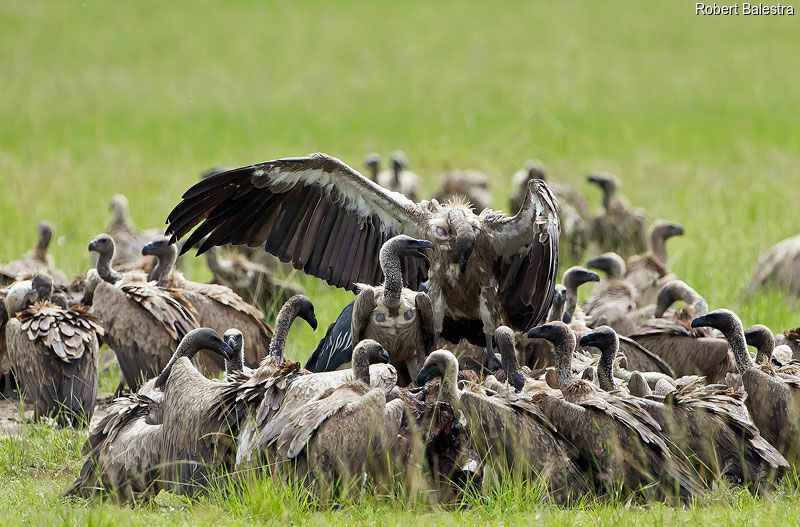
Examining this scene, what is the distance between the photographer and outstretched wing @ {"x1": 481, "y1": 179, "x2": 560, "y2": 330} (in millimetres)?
6852

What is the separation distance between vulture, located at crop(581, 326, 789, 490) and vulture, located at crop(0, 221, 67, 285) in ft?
16.2

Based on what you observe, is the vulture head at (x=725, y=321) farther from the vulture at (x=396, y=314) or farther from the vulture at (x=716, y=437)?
the vulture at (x=396, y=314)

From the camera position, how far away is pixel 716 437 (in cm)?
571

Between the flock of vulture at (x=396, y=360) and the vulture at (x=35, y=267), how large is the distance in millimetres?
34

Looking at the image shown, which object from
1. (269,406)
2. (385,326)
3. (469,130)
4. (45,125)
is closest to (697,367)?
(385,326)

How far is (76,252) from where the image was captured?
11.9 metres

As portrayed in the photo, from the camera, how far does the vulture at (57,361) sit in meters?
7.22

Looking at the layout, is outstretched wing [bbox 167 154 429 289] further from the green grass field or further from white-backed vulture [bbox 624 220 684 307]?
white-backed vulture [bbox 624 220 684 307]

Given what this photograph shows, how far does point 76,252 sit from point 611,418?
24.7 ft

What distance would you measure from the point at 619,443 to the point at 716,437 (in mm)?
544

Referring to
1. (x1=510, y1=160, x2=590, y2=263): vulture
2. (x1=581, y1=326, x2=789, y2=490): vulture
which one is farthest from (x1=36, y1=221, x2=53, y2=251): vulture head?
(x1=581, y1=326, x2=789, y2=490): vulture

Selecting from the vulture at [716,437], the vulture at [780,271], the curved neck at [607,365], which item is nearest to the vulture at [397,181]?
the vulture at [780,271]

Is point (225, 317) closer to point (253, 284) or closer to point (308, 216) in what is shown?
point (308, 216)

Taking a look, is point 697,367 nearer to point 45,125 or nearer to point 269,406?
point 269,406
